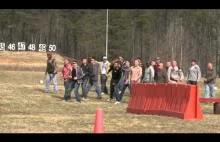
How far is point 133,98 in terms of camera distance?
62.7ft

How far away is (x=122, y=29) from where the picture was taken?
9150cm

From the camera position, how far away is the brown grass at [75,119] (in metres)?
A: 13.8

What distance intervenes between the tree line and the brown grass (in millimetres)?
63424

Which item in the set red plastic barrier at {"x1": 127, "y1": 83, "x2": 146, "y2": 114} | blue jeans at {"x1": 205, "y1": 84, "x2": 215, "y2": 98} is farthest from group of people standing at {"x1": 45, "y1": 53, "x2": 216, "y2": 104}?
red plastic barrier at {"x1": 127, "y1": 83, "x2": 146, "y2": 114}

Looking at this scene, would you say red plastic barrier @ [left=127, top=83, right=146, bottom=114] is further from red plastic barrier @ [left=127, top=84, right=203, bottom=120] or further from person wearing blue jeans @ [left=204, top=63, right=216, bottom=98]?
person wearing blue jeans @ [left=204, top=63, right=216, bottom=98]

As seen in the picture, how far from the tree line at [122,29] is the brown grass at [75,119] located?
63.4 metres

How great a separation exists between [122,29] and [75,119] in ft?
249

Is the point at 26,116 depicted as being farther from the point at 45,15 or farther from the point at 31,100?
the point at 45,15

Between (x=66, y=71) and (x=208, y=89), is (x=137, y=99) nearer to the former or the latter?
(x=66, y=71)

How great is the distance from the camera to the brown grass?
45.3 ft

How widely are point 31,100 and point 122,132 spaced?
9.76 metres
